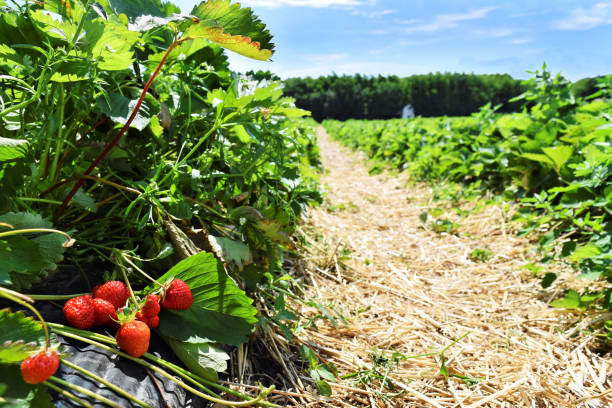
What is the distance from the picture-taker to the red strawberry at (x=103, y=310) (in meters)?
1.01

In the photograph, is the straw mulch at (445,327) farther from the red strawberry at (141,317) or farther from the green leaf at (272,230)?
the red strawberry at (141,317)

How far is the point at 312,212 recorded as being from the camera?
416 cm

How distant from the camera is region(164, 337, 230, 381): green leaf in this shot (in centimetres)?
110

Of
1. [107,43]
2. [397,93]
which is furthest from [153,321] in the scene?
[397,93]

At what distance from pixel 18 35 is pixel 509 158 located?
4362 mm

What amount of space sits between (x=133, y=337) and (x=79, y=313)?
0.15m

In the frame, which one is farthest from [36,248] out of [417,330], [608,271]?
[608,271]

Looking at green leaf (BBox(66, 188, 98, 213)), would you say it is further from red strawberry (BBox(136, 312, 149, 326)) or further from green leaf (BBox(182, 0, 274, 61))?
green leaf (BBox(182, 0, 274, 61))

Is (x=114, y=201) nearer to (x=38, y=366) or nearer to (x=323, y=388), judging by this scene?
(x=38, y=366)

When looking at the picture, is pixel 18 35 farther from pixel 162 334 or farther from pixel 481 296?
pixel 481 296

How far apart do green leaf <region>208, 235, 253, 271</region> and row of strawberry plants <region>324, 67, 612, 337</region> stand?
1.76m

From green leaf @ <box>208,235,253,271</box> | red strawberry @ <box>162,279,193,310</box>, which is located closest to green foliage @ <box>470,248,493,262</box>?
green leaf @ <box>208,235,253,271</box>

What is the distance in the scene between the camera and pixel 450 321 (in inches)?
89.1

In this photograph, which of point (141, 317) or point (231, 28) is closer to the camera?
point (141, 317)
